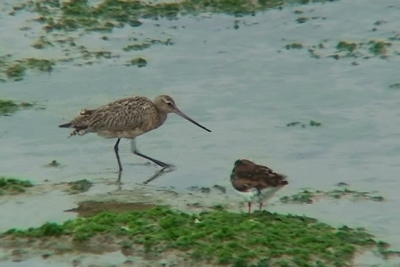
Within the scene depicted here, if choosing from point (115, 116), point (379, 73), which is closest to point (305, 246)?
point (115, 116)

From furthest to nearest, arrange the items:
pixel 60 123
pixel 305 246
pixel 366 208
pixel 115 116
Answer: pixel 60 123
pixel 115 116
pixel 366 208
pixel 305 246

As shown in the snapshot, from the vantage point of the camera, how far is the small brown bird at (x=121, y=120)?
12.8m

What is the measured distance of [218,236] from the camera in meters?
9.38

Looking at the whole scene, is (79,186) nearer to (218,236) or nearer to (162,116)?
(162,116)

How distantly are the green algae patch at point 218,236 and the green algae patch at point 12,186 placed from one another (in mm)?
1442

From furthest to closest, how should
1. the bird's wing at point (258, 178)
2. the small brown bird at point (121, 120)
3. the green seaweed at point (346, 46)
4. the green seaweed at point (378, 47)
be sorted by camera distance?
the green seaweed at point (346, 46) → the green seaweed at point (378, 47) → the small brown bird at point (121, 120) → the bird's wing at point (258, 178)

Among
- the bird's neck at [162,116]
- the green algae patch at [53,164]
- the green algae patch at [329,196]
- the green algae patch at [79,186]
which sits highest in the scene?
the bird's neck at [162,116]

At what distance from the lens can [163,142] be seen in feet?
43.9

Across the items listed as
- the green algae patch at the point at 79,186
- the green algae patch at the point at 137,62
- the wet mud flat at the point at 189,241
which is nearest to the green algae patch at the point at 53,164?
the green algae patch at the point at 79,186

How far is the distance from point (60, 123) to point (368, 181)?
13.2 ft

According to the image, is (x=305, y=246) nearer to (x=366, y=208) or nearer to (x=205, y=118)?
(x=366, y=208)

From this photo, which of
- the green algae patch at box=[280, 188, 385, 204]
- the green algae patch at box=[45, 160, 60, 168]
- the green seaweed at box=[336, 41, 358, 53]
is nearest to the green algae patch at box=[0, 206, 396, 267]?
the green algae patch at box=[280, 188, 385, 204]

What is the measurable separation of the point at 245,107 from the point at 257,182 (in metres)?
4.42

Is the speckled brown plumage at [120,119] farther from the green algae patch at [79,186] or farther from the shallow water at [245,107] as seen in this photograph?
the green algae patch at [79,186]
